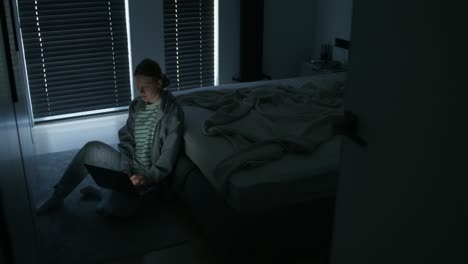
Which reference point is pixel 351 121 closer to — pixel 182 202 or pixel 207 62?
pixel 182 202

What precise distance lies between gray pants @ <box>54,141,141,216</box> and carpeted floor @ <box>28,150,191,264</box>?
0.27 ft

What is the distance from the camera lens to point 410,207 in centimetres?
105

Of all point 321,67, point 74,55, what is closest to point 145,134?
point 74,55

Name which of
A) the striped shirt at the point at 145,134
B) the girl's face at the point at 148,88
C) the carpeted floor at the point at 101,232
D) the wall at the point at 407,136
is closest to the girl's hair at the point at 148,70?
the girl's face at the point at 148,88

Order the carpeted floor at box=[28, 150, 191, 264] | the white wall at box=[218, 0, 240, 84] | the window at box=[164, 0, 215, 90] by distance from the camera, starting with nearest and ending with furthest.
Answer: the carpeted floor at box=[28, 150, 191, 264] → the window at box=[164, 0, 215, 90] → the white wall at box=[218, 0, 240, 84]

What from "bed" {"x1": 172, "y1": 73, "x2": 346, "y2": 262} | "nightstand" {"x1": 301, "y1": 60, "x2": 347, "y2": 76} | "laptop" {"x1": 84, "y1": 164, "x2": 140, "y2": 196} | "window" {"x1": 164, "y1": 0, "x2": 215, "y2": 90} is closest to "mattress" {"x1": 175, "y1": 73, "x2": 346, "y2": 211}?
"bed" {"x1": 172, "y1": 73, "x2": 346, "y2": 262}

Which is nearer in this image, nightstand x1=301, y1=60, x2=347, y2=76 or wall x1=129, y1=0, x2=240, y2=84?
wall x1=129, y1=0, x2=240, y2=84

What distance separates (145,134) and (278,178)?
3.34 ft

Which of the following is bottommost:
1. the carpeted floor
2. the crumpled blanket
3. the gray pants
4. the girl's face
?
the carpeted floor

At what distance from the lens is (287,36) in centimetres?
523

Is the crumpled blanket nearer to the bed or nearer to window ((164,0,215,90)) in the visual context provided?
the bed

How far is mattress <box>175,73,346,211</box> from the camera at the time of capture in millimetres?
2273

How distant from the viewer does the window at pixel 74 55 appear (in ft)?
13.8

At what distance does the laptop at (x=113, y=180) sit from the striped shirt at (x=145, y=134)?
20 cm
